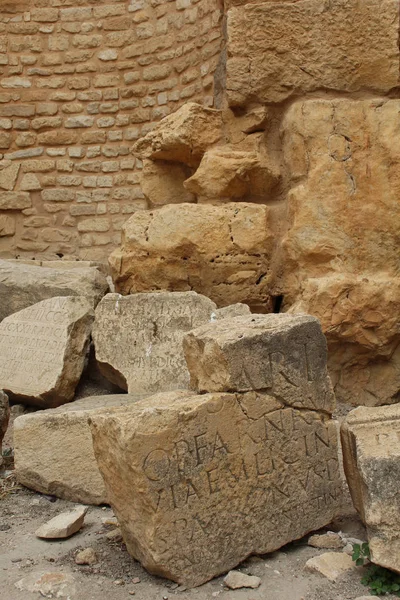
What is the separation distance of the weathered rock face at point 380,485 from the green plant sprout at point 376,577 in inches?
2.8

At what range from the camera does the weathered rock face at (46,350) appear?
4.09 meters

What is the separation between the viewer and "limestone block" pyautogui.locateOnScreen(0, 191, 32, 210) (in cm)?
794

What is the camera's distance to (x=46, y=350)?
420 centimetres

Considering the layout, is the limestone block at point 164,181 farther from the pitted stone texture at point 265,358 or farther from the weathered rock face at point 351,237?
the pitted stone texture at point 265,358

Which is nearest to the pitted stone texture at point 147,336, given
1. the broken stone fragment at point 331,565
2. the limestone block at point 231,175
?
the limestone block at point 231,175

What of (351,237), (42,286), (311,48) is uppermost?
(311,48)

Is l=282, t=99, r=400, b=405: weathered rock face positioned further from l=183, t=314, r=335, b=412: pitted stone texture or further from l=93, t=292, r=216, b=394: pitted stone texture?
l=183, t=314, r=335, b=412: pitted stone texture

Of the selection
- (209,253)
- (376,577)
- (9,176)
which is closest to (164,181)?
(209,253)

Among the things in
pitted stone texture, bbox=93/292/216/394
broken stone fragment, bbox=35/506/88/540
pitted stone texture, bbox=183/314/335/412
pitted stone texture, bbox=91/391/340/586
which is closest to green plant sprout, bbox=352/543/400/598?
pitted stone texture, bbox=91/391/340/586

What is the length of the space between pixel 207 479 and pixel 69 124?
6277 mm

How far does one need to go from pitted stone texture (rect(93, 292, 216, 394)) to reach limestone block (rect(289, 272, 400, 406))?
24.1 inches

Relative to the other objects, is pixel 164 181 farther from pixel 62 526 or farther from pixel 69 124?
pixel 69 124

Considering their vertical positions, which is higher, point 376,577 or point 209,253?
point 209,253

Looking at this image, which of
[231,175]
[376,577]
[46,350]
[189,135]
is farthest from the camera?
[189,135]
